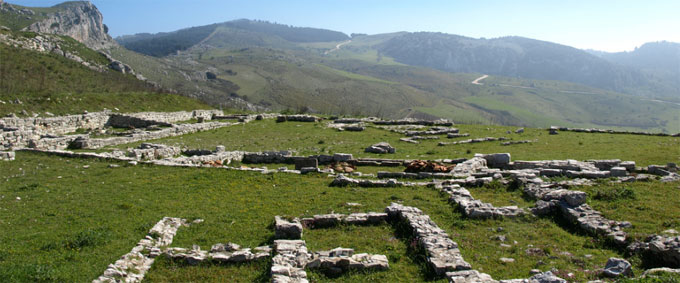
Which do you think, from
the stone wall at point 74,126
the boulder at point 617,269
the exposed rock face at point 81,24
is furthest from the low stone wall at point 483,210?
the exposed rock face at point 81,24

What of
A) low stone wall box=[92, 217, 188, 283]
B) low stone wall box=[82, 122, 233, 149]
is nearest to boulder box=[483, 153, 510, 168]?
low stone wall box=[92, 217, 188, 283]

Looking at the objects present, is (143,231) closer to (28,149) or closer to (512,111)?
(28,149)

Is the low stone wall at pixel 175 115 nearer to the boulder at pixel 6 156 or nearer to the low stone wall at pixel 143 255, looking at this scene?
the boulder at pixel 6 156

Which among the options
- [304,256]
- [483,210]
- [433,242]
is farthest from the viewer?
[483,210]

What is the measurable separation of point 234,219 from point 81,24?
189 m

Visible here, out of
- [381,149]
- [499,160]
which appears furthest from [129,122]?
[499,160]

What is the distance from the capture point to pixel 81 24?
161m

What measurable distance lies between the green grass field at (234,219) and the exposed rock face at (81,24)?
136 meters

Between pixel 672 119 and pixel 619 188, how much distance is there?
581 feet

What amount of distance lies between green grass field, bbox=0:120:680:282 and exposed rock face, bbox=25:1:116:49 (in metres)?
136

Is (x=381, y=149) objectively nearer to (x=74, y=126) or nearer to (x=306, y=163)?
(x=306, y=163)

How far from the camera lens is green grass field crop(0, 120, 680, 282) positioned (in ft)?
29.5

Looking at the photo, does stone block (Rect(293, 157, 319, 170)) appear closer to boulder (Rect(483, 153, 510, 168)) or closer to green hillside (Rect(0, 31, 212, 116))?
boulder (Rect(483, 153, 510, 168))

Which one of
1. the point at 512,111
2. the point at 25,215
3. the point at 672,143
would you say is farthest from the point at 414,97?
the point at 25,215
